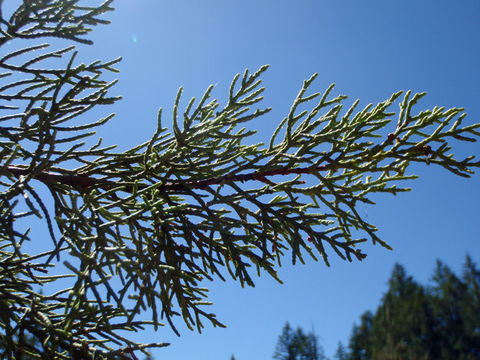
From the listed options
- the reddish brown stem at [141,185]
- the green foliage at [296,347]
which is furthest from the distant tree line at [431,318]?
the reddish brown stem at [141,185]

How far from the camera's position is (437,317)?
218ft

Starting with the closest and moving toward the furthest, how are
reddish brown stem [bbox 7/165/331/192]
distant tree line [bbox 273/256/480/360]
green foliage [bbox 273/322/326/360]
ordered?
reddish brown stem [bbox 7/165/331/192]
green foliage [bbox 273/322/326/360]
distant tree line [bbox 273/256/480/360]

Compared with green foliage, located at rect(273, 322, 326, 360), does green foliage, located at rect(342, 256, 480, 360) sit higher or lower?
higher

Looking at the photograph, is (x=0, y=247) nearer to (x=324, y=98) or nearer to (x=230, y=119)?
(x=230, y=119)

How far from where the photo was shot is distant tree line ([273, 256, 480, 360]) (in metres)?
57.6

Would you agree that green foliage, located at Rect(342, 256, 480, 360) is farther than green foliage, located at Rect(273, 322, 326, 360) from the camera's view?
Yes

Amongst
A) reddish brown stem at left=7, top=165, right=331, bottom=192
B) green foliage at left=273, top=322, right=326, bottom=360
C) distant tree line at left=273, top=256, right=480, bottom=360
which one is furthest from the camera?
distant tree line at left=273, top=256, right=480, bottom=360

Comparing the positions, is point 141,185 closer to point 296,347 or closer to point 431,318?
point 296,347

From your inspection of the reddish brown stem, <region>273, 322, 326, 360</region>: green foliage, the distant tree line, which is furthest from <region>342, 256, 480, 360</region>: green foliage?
the reddish brown stem

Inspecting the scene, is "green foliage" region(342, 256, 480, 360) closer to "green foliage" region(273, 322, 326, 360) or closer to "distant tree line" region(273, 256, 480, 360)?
"distant tree line" region(273, 256, 480, 360)

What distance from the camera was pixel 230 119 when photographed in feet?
11.2

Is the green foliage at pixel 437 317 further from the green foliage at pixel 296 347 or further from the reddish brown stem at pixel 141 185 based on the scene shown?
the reddish brown stem at pixel 141 185

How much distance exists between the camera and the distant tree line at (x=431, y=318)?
57.6m

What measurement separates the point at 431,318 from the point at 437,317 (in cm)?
158
